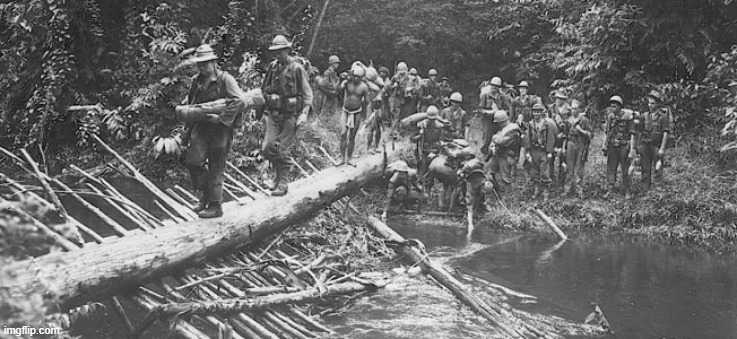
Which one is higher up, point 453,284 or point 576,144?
point 576,144

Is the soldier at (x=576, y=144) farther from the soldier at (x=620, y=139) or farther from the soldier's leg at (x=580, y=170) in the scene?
the soldier at (x=620, y=139)

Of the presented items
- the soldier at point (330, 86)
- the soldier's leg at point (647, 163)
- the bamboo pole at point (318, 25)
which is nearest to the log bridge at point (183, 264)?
the soldier's leg at point (647, 163)

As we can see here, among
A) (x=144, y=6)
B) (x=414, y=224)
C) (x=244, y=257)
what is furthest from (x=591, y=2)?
(x=244, y=257)

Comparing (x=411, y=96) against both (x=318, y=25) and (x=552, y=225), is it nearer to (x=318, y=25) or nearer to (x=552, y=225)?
→ (x=318, y=25)

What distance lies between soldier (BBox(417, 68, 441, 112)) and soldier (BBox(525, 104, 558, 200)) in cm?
466

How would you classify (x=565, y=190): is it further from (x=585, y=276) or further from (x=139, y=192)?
(x=139, y=192)

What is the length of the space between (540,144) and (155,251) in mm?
8699

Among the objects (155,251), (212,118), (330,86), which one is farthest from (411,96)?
(155,251)

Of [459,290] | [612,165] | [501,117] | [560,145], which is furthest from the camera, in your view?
[501,117]

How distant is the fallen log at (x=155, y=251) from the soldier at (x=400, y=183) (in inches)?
112

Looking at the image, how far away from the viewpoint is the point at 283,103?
866 centimetres

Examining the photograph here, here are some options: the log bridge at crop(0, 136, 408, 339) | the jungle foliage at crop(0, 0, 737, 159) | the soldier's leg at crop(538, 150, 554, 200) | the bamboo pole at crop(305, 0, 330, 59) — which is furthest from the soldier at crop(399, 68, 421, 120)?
the log bridge at crop(0, 136, 408, 339)

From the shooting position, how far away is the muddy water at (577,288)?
6.97 metres

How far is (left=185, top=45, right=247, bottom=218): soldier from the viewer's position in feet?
22.2
